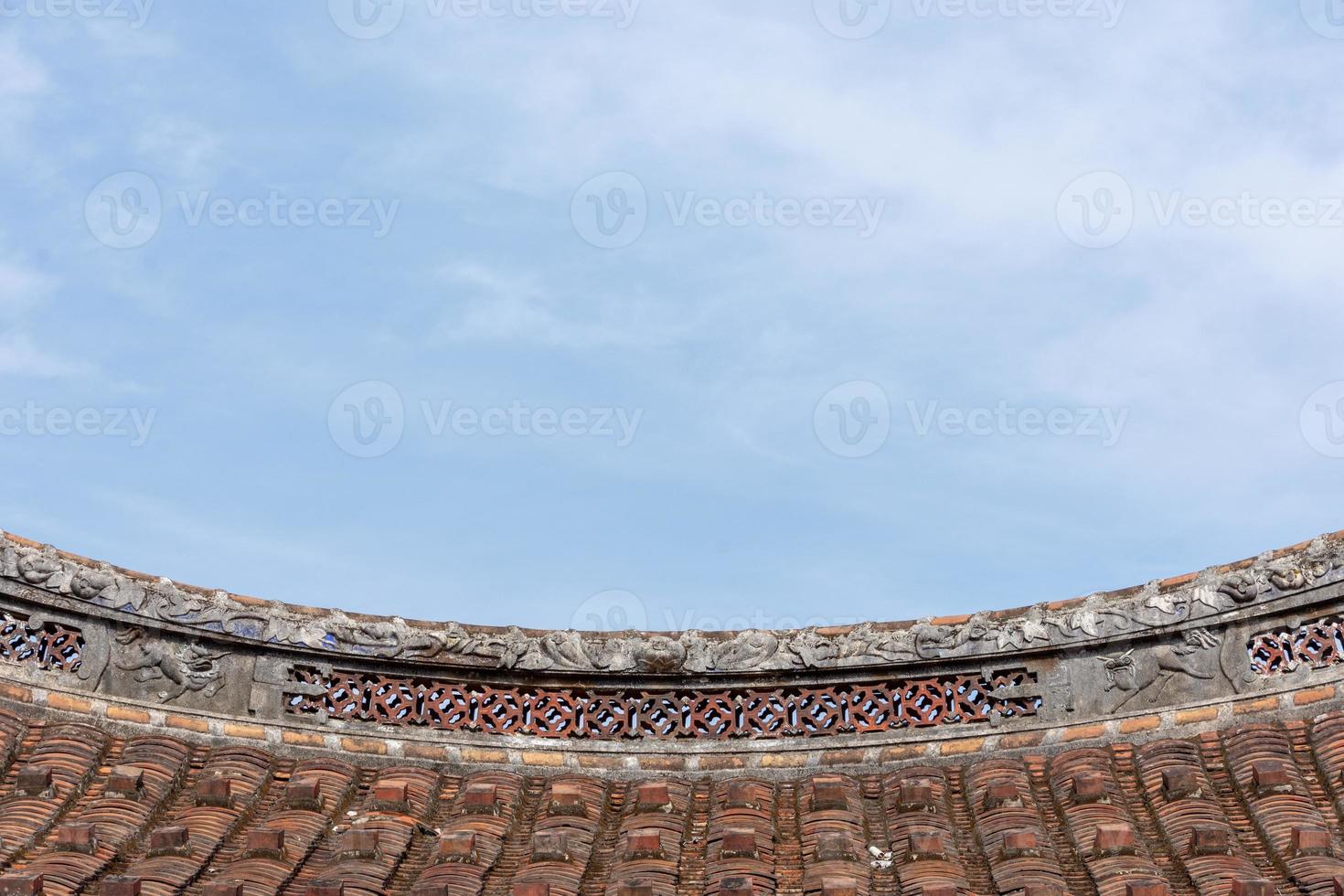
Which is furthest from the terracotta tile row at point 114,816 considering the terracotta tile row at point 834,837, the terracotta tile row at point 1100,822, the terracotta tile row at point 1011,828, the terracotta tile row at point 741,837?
the terracotta tile row at point 1100,822

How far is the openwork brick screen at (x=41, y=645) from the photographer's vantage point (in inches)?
412

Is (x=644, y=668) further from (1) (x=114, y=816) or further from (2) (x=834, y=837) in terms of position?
(1) (x=114, y=816)

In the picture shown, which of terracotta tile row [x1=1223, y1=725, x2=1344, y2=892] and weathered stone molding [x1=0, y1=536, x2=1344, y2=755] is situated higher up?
weathered stone molding [x1=0, y1=536, x2=1344, y2=755]

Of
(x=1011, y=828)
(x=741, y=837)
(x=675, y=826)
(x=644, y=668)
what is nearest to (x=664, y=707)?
(x=644, y=668)

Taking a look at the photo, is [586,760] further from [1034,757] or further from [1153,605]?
[1153,605]

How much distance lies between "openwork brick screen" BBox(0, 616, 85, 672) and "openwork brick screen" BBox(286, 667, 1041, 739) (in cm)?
137

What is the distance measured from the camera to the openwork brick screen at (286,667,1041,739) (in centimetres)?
1078

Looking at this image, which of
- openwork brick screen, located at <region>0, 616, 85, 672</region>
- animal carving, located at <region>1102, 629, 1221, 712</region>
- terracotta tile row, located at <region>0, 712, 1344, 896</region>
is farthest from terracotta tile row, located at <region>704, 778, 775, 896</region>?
openwork brick screen, located at <region>0, 616, 85, 672</region>

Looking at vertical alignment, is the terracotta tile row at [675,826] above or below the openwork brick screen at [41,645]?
below

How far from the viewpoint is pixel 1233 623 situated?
33.5ft

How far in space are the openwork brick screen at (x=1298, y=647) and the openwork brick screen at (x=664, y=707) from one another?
4.55ft

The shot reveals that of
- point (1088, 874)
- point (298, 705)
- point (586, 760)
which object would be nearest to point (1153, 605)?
point (1088, 874)

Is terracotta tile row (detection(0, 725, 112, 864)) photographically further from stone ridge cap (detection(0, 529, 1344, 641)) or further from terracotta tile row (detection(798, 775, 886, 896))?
terracotta tile row (detection(798, 775, 886, 896))

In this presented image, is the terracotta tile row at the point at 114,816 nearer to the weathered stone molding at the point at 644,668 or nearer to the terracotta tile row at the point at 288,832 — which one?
the terracotta tile row at the point at 288,832
